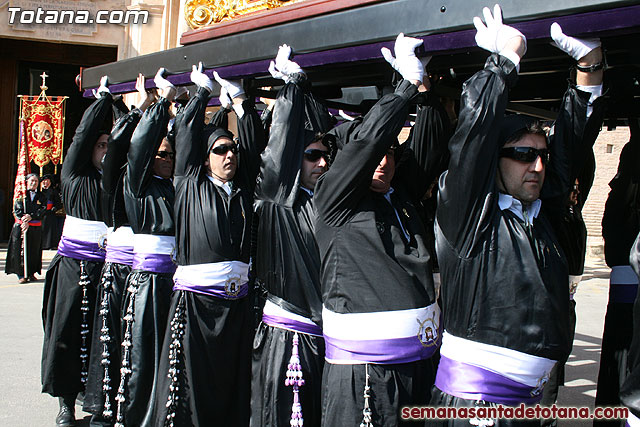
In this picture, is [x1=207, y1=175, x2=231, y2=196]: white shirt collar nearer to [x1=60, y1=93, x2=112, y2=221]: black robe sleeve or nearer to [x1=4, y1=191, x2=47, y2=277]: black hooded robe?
[x1=60, y1=93, x2=112, y2=221]: black robe sleeve

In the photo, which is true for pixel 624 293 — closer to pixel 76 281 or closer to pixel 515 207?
pixel 515 207

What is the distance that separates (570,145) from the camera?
8.30 ft

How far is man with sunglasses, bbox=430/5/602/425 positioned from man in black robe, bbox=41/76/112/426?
2998mm

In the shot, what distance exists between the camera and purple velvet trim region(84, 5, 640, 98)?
217 cm

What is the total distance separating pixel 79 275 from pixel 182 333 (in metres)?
1.43

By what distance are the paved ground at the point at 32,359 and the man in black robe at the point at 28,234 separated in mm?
303

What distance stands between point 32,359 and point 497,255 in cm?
486

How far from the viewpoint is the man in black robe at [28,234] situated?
34.7 feet

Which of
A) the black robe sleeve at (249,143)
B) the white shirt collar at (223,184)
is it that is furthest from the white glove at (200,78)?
the white shirt collar at (223,184)

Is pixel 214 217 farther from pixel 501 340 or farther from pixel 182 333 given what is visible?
pixel 501 340

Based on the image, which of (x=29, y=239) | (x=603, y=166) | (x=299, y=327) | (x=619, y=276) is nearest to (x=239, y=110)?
(x=299, y=327)

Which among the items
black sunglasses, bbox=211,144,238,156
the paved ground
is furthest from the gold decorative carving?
the paved ground

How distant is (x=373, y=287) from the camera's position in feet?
8.38

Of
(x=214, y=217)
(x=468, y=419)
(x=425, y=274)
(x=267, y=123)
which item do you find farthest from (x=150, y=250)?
(x=468, y=419)
